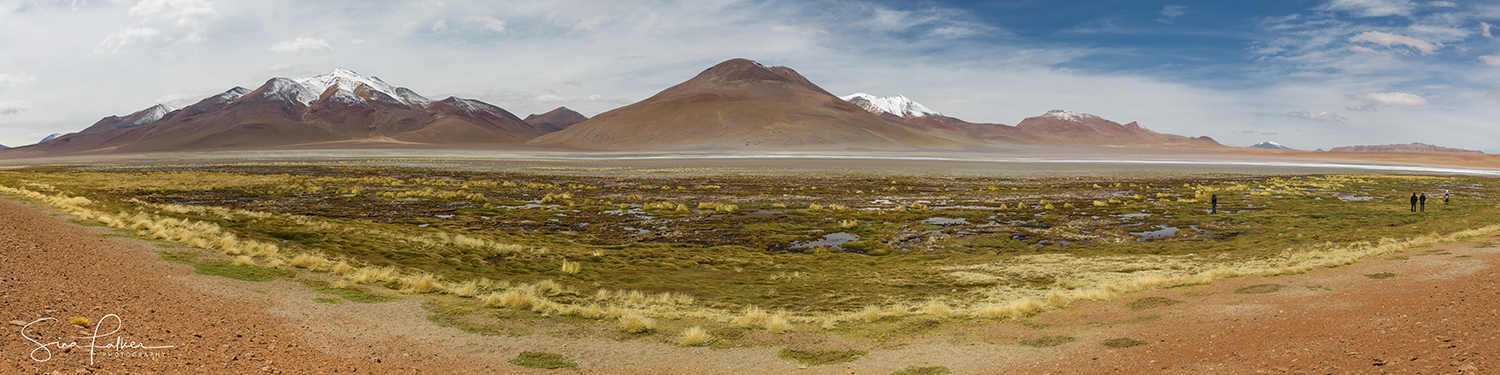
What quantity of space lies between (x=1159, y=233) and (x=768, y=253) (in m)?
13.5

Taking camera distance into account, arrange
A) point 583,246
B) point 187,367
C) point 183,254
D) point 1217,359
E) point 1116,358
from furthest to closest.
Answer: point 583,246 < point 183,254 < point 1116,358 < point 1217,359 < point 187,367

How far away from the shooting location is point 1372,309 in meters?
9.89

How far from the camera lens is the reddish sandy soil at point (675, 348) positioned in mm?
7262

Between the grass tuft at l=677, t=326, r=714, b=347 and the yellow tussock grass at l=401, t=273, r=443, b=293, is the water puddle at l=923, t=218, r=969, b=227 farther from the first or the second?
the yellow tussock grass at l=401, t=273, r=443, b=293

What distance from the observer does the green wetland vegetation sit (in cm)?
1208

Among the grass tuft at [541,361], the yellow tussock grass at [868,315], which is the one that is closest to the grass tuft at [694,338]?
the grass tuft at [541,361]

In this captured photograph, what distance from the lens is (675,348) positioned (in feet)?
32.4

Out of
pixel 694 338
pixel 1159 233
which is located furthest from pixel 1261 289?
pixel 1159 233

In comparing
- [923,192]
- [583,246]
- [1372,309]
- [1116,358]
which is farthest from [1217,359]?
[923,192]

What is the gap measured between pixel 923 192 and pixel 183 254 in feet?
117

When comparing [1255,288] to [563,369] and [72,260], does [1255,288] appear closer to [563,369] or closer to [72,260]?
[563,369]

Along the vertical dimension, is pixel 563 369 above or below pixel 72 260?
below

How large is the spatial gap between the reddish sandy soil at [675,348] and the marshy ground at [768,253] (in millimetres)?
572

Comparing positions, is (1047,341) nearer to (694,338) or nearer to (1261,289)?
(694,338)
